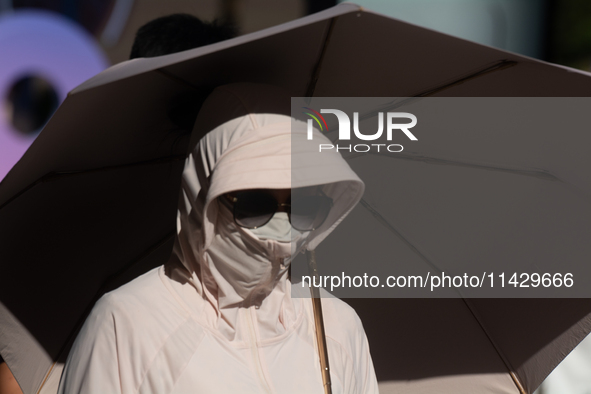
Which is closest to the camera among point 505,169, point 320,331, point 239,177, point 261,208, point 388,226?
point 239,177

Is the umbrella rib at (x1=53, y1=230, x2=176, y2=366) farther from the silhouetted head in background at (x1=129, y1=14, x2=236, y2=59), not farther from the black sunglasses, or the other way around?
the silhouetted head in background at (x1=129, y1=14, x2=236, y2=59)

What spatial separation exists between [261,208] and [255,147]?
0.15 m

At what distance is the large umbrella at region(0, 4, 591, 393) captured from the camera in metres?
1.26

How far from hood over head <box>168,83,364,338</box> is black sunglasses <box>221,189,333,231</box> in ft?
0.11

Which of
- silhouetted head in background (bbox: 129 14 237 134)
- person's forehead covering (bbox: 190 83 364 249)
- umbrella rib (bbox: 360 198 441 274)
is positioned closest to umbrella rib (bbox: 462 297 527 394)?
umbrella rib (bbox: 360 198 441 274)

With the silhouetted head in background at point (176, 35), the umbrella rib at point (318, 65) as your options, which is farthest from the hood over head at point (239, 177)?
the silhouetted head in background at point (176, 35)

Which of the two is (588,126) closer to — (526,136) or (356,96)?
(526,136)

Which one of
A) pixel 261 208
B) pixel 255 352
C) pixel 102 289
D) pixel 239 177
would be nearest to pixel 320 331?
pixel 255 352

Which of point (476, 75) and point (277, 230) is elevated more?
point (476, 75)

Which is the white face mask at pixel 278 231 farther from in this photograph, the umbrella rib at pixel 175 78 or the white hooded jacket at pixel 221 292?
the umbrella rib at pixel 175 78

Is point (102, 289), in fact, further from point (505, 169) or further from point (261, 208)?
point (505, 169)

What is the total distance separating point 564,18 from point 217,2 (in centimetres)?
222

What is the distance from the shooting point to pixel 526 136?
5.01ft

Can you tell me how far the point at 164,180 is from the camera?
5.42ft
